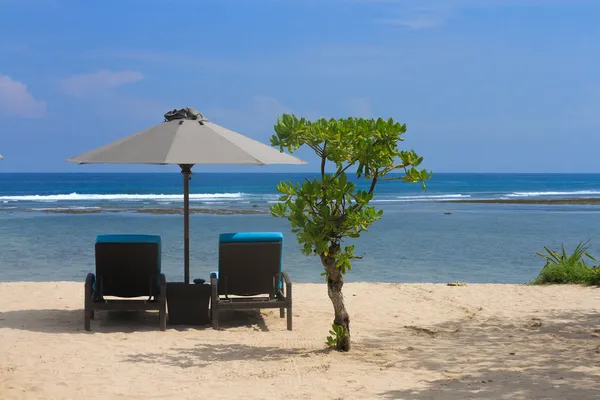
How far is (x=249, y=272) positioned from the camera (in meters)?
7.47

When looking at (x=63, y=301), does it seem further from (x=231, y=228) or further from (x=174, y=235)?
(x=231, y=228)

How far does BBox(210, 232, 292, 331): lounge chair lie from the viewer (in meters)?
7.34

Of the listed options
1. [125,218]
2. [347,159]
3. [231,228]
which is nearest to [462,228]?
[231,228]

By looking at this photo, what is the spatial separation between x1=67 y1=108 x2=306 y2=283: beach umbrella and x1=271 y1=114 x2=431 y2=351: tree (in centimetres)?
84

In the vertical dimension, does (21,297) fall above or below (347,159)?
below

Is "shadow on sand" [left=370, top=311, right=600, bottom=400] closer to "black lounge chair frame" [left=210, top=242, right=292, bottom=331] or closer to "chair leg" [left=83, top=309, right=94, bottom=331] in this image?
"black lounge chair frame" [left=210, top=242, right=292, bottom=331]

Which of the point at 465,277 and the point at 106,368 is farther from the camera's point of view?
the point at 465,277

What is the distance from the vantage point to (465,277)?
12.6m

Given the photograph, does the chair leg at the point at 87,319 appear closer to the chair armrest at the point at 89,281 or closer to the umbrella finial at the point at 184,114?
the chair armrest at the point at 89,281

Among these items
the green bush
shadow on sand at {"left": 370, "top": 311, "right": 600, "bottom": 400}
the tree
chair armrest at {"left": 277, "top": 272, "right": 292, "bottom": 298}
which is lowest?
shadow on sand at {"left": 370, "top": 311, "right": 600, "bottom": 400}

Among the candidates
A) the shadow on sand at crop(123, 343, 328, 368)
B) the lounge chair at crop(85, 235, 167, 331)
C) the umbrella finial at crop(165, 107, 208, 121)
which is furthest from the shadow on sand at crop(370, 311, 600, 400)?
the umbrella finial at crop(165, 107, 208, 121)

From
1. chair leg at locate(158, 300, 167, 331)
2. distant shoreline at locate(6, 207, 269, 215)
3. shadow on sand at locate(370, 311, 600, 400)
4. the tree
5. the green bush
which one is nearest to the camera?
shadow on sand at locate(370, 311, 600, 400)

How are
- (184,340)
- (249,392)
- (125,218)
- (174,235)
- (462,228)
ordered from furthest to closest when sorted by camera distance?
(125,218), (462,228), (174,235), (184,340), (249,392)

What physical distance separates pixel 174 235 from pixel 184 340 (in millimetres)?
13712
